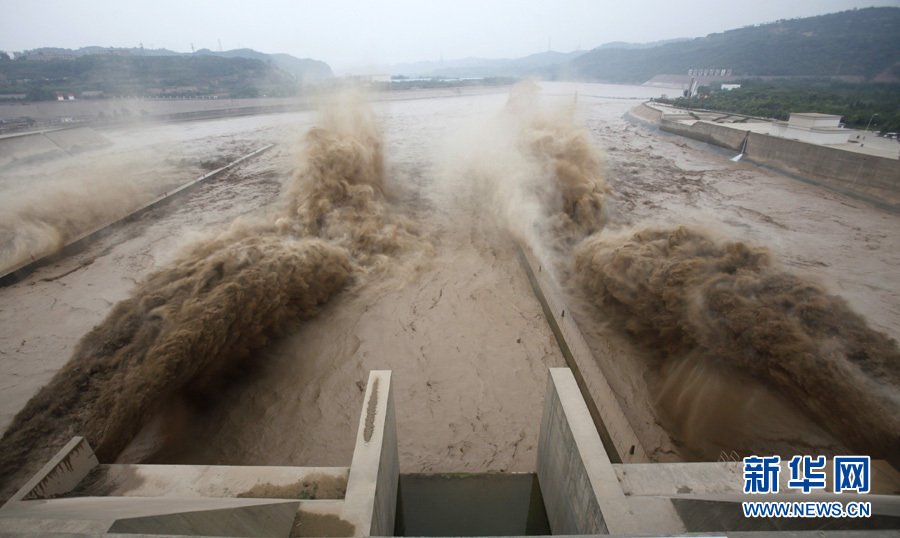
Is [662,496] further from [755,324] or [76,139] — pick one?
[76,139]

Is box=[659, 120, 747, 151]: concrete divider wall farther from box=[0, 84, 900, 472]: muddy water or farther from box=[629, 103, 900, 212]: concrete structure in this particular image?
box=[0, 84, 900, 472]: muddy water

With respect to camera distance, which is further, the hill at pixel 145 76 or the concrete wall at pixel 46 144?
the hill at pixel 145 76

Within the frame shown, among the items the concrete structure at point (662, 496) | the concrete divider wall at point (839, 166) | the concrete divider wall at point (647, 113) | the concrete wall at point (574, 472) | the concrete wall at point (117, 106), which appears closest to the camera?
the concrete structure at point (662, 496)

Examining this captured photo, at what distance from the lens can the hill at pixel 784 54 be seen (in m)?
49.7

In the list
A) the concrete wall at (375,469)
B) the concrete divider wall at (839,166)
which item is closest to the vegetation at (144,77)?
the concrete wall at (375,469)

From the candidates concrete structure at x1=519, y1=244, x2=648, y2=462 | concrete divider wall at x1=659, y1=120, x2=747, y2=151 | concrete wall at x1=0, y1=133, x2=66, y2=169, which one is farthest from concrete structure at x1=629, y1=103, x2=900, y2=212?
concrete wall at x1=0, y1=133, x2=66, y2=169

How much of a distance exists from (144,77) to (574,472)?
205ft

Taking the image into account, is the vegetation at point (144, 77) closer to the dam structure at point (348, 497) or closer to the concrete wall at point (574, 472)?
the dam structure at point (348, 497)

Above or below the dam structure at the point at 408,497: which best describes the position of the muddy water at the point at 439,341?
below

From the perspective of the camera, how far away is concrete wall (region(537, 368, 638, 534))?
4.00 metres

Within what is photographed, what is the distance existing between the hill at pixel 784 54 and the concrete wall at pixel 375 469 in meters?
62.5

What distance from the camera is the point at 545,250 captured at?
42.3 feet

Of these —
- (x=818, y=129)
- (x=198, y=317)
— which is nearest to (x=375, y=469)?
(x=198, y=317)

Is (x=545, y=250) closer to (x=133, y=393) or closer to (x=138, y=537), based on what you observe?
(x=133, y=393)
